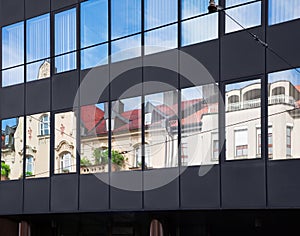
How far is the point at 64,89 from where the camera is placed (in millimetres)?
21781

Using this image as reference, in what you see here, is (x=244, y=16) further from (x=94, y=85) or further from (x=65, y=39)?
(x=65, y=39)

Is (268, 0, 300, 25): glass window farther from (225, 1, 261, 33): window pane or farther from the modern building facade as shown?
(225, 1, 261, 33): window pane

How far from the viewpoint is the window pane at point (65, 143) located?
70.2 ft

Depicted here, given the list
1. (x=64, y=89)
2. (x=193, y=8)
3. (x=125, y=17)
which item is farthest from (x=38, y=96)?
(x=193, y=8)

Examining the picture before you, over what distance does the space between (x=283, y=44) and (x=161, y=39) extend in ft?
13.1

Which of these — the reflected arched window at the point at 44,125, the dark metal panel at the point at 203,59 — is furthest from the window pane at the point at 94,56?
the dark metal panel at the point at 203,59

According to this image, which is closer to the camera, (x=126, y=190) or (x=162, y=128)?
(x=162, y=128)

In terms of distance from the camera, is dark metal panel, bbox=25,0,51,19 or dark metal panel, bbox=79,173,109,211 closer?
dark metal panel, bbox=79,173,109,211

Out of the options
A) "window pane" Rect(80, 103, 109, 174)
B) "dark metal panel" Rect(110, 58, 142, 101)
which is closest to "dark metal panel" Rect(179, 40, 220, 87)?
"dark metal panel" Rect(110, 58, 142, 101)

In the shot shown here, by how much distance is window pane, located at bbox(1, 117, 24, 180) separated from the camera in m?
23.0

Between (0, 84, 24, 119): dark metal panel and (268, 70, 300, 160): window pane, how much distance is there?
9687 millimetres

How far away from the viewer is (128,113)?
65.9 feet

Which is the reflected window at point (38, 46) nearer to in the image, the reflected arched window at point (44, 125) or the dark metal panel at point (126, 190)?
the reflected arched window at point (44, 125)

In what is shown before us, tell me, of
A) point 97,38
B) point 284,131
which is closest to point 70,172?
point 97,38
